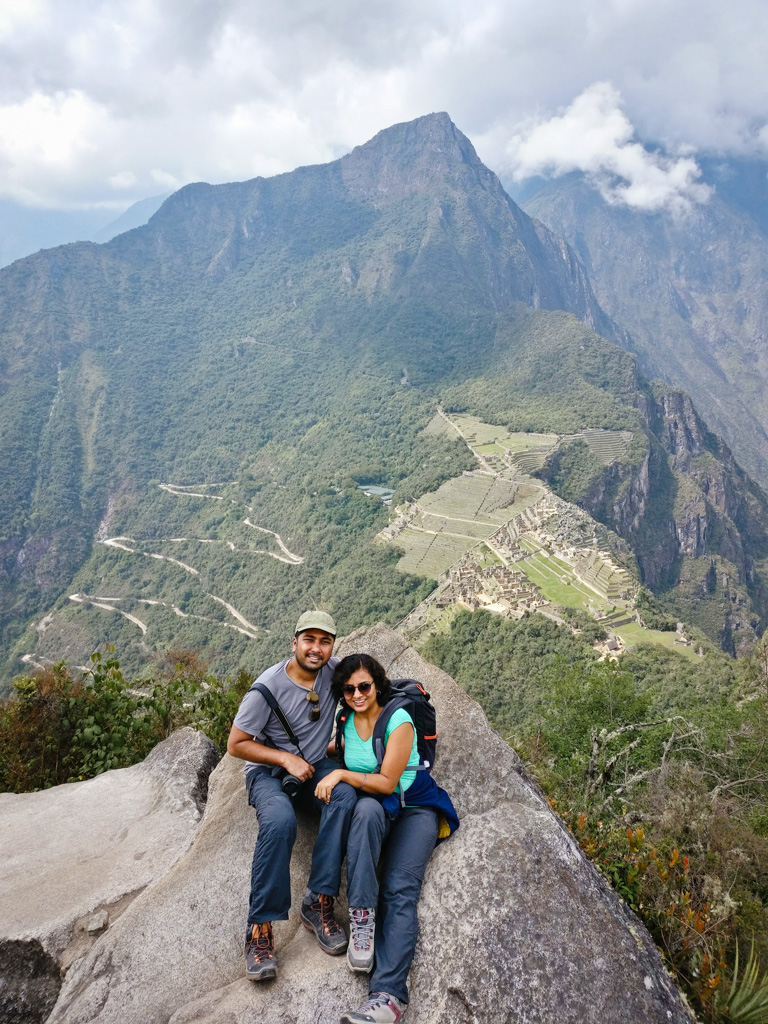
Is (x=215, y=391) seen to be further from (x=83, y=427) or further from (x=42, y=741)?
(x=42, y=741)

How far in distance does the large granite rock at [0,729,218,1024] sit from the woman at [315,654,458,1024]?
1693 mm

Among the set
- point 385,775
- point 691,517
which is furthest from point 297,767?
point 691,517

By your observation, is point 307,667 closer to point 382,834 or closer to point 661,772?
point 382,834

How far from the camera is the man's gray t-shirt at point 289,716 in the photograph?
4090 millimetres

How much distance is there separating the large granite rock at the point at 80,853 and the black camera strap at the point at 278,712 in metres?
1.28

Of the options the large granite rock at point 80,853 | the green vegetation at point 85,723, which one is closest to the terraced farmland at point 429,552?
the green vegetation at point 85,723

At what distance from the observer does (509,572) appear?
40.8 metres

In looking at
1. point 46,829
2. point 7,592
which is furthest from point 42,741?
point 7,592

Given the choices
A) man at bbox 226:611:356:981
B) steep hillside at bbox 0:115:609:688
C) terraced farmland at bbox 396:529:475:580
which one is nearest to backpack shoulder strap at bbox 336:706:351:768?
man at bbox 226:611:356:981

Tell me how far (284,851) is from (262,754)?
714 millimetres

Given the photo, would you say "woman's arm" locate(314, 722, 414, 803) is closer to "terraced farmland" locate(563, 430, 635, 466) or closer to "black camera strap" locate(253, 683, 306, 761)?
"black camera strap" locate(253, 683, 306, 761)

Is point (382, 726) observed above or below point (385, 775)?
above

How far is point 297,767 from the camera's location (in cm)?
395

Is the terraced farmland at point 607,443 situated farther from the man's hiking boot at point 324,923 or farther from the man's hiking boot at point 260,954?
the man's hiking boot at point 260,954
